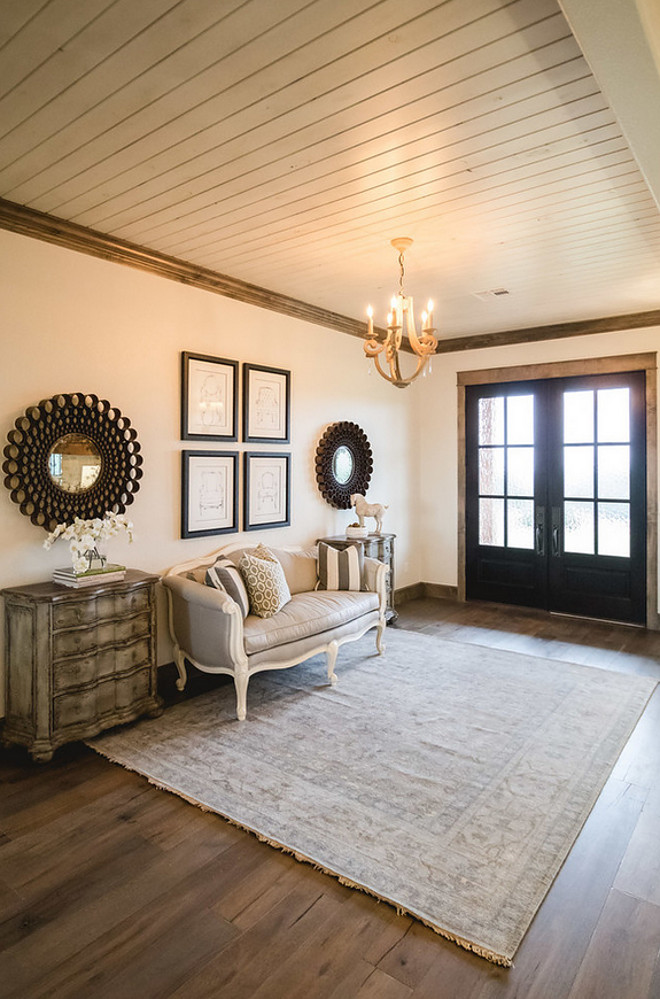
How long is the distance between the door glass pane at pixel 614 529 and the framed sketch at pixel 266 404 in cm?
307

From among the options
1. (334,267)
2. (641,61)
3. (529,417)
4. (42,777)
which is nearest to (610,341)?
(529,417)

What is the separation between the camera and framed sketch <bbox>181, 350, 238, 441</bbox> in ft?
13.3

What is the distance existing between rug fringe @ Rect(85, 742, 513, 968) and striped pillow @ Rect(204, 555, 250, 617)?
1.08 m

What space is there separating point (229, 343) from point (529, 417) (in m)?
3.19

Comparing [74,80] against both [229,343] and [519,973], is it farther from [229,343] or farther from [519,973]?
[519,973]

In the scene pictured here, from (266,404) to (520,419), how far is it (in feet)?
9.17

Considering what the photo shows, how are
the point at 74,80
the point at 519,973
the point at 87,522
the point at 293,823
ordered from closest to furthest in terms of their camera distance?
the point at 519,973
the point at 74,80
the point at 293,823
the point at 87,522

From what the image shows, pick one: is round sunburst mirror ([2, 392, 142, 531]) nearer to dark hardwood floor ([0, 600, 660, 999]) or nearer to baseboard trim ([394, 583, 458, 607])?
dark hardwood floor ([0, 600, 660, 999])

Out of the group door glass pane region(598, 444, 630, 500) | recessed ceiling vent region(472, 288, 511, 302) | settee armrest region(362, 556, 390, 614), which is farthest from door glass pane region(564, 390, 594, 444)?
settee armrest region(362, 556, 390, 614)

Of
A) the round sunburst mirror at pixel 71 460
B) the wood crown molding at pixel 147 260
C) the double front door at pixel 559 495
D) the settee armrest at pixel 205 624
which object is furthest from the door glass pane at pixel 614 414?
the round sunburst mirror at pixel 71 460

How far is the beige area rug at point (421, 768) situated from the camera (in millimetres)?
2123

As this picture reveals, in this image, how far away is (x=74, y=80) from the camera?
208 cm

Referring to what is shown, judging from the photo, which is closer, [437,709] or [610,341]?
[437,709]

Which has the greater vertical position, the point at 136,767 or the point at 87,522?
the point at 87,522
